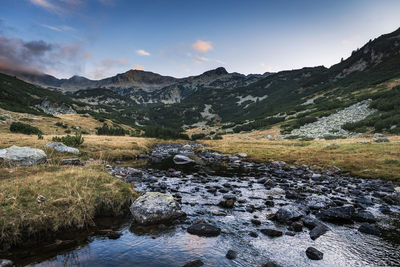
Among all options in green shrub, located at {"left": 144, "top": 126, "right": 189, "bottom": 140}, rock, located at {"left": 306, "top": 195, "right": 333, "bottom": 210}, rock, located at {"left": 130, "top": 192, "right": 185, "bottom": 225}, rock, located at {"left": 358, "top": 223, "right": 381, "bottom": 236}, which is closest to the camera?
rock, located at {"left": 358, "top": 223, "right": 381, "bottom": 236}

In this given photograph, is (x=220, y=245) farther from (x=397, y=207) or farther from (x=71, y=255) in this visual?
(x=397, y=207)

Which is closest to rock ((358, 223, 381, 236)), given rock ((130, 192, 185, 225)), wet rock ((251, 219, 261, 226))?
wet rock ((251, 219, 261, 226))

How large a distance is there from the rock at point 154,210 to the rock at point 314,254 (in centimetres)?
561

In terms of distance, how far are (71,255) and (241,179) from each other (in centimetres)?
1488

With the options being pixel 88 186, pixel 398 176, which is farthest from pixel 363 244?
pixel 398 176

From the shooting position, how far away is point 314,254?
733cm

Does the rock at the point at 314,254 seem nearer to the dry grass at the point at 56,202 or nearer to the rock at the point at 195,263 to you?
the rock at the point at 195,263

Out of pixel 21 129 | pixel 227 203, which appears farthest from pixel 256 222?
pixel 21 129

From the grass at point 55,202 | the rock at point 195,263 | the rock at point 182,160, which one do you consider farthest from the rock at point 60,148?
the rock at point 195,263

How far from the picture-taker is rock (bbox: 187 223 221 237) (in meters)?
8.83

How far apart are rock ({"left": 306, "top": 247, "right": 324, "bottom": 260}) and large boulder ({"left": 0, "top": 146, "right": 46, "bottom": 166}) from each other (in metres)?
18.7

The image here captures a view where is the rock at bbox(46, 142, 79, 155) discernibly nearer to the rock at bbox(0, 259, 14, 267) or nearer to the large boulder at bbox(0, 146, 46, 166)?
the large boulder at bbox(0, 146, 46, 166)

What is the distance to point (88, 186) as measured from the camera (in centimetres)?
1110

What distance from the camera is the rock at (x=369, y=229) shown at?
29.6 feet
